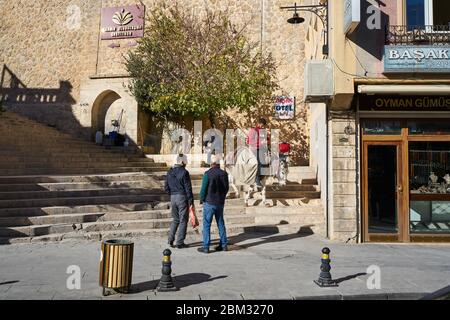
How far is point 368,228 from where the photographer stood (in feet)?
34.4

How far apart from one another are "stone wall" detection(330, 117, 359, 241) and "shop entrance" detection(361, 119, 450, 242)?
12.0 inches

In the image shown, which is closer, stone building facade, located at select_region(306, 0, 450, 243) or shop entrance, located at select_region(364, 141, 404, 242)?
stone building facade, located at select_region(306, 0, 450, 243)

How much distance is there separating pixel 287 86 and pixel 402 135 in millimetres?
10973

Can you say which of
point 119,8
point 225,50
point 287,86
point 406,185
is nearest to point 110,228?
point 406,185

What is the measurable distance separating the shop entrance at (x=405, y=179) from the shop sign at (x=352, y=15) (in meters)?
2.25

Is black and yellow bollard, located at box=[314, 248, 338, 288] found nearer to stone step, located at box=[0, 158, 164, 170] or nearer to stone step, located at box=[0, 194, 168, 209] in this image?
stone step, located at box=[0, 194, 168, 209]

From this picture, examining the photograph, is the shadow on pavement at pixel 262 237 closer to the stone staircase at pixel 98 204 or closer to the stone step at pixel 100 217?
the stone staircase at pixel 98 204

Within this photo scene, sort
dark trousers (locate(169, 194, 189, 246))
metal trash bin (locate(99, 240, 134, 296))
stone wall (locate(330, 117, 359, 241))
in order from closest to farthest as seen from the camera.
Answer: metal trash bin (locate(99, 240, 134, 296)) < dark trousers (locate(169, 194, 189, 246)) < stone wall (locate(330, 117, 359, 241))

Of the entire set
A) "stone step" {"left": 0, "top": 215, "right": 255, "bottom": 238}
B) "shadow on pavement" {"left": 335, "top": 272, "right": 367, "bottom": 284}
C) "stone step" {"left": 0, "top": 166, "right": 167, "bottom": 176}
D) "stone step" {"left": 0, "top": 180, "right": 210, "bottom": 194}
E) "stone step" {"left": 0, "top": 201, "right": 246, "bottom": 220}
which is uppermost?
"stone step" {"left": 0, "top": 166, "right": 167, "bottom": 176}

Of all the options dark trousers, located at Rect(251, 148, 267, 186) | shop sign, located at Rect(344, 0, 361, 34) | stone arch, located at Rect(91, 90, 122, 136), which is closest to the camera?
shop sign, located at Rect(344, 0, 361, 34)

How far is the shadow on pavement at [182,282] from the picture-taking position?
620 centimetres

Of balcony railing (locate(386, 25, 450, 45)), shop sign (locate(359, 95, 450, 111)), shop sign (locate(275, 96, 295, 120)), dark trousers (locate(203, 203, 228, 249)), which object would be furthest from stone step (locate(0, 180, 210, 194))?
shop sign (locate(275, 96, 295, 120))

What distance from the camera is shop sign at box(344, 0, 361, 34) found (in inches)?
365

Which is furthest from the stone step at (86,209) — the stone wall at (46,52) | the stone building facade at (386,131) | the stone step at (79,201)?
the stone wall at (46,52)
